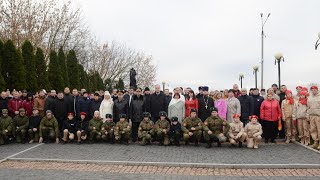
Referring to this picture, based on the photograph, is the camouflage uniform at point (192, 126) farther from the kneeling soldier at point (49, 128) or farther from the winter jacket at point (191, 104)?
the kneeling soldier at point (49, 128)

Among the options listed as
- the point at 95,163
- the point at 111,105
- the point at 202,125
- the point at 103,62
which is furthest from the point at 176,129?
the point at 103,62

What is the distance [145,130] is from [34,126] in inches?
156

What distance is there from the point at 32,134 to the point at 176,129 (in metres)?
5.12

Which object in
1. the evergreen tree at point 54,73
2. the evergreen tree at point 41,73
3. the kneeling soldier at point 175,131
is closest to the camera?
the kneeling soldier at point 175,131

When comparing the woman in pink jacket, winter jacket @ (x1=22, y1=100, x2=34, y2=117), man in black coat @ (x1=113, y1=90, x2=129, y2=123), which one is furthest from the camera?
winter jacket @ (x1=22, y1=100, x2=34, y2=117)

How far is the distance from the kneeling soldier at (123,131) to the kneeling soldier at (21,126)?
325 centimetres

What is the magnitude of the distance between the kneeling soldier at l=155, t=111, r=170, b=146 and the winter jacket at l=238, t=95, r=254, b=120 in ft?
8.74

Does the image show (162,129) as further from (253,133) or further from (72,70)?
(72,70)

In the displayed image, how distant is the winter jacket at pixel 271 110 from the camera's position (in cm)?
1278

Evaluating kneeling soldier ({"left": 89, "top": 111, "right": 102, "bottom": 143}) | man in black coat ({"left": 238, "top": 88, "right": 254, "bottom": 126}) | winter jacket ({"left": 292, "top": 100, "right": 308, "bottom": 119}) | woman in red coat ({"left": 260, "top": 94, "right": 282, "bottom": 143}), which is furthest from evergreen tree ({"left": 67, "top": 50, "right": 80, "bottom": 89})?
winter jacket ({"left": 292, "top": 100, "right": 308, "bottom": 119})

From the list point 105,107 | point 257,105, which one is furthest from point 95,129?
point 257,105

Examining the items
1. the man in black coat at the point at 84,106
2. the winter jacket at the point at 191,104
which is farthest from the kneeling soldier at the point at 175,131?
the man in black coat at the point at 84,106

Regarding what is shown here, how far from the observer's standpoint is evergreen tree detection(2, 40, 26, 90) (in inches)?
747

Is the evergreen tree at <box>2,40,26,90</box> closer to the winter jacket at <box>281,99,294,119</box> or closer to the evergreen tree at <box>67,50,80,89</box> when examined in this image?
→ the evergreen tree at <box>67,50,80,89</box>
